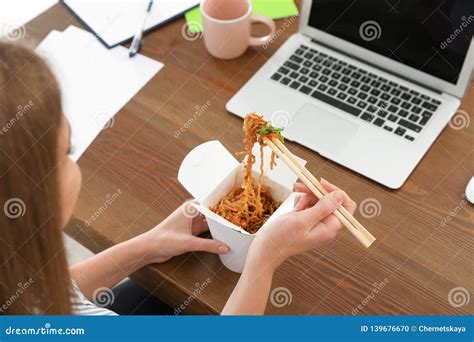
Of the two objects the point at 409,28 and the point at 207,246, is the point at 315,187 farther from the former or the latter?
the point at 409,28

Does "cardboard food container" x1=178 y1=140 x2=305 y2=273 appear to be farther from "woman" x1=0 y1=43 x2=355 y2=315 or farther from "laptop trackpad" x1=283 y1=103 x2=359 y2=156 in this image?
"laptop trackpad" x1=283 y1=103 x2=359 y2=156

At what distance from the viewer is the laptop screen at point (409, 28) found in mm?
1026

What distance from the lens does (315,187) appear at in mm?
844

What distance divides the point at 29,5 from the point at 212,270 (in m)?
1.35

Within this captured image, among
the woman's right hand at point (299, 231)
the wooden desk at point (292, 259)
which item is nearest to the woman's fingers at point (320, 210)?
the woman's right hand at point (299, 231)

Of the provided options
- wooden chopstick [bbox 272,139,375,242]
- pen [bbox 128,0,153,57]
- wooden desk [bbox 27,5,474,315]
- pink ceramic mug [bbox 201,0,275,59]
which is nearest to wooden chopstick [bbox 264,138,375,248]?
wooden chopstick [bbox 272,139,375,242]

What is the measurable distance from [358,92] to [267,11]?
1.11 ft

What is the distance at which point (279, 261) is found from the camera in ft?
2.83

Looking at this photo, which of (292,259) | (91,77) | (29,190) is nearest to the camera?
(29,190)

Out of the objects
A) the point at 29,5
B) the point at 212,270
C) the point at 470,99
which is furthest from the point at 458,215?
the point at 29,5

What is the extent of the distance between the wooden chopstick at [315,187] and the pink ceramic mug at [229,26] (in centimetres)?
39

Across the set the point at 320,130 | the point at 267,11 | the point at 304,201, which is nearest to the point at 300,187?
the point at 304,201

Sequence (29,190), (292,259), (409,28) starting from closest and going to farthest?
(29,190)
(292,259)
(409,28)

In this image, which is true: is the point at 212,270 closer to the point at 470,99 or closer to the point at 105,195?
the point at 105,195
